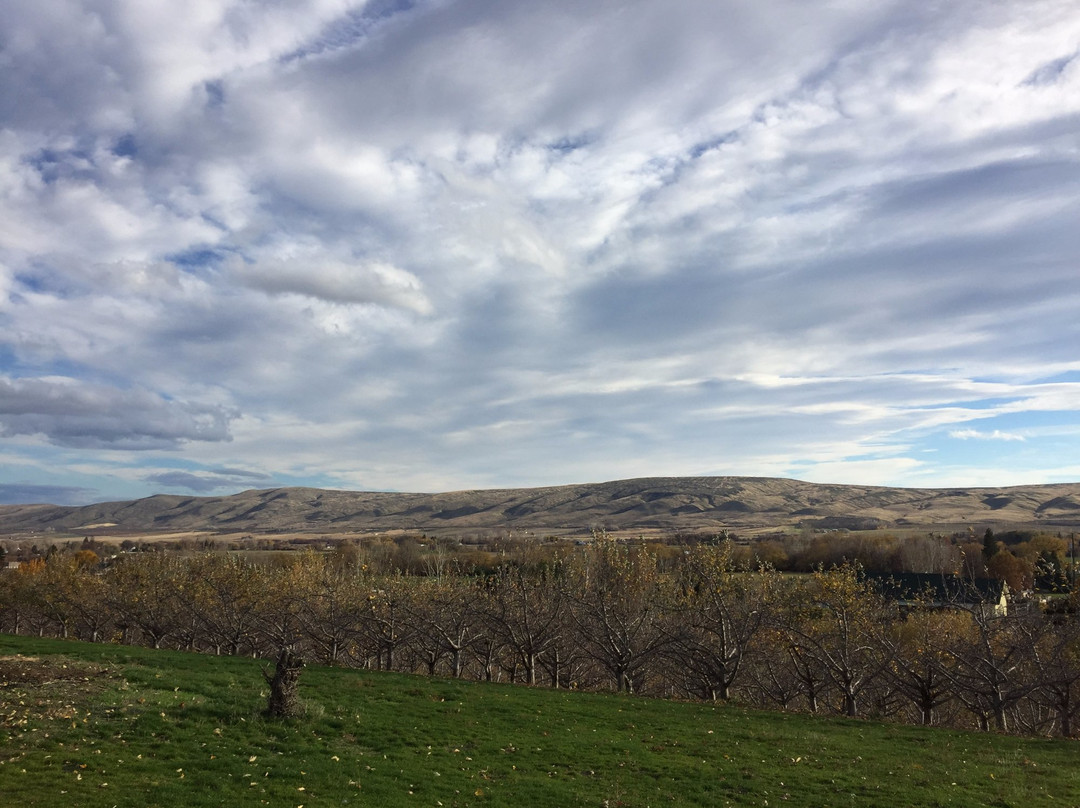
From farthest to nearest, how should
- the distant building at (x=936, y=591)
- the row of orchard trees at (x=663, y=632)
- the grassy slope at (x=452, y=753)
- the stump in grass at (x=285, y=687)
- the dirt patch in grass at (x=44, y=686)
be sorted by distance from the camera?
1. the distant building at (x=936, y=591)
2. the row of orchard trees at (x=663, y=632)
3. the stump in grass at (x=285, y=687)
4. the dirt patch in grass at (x=44, y=686)
5. the grassy slope at (x=452, y=753)

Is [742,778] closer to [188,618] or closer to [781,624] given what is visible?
[781,624]

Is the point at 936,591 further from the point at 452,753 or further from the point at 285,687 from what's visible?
the point at 285,687

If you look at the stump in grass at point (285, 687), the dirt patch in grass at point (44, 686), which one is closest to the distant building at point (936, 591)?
the stump in grass at point (285, 687)

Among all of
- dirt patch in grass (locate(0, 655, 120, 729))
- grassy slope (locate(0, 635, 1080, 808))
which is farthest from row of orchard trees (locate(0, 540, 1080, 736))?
dirt patch in grass (locate(0, 655, 120, 729))

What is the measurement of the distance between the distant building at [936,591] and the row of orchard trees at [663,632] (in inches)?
48.4

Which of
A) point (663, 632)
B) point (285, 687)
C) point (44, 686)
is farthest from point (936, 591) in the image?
point (44, 686)

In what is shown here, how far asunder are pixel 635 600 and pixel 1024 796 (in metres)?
25.9

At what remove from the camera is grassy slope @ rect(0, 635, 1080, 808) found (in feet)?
50.5

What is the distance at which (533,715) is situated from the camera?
79.4 feet

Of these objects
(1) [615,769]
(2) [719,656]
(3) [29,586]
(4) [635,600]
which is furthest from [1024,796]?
(3) [29,586]

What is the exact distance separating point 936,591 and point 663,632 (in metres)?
19.5

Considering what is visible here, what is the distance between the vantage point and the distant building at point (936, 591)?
123 feet

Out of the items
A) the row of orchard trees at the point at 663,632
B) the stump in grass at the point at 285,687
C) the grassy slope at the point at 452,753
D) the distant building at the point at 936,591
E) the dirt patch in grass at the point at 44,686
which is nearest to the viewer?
the grassy slope at the point at 452,753

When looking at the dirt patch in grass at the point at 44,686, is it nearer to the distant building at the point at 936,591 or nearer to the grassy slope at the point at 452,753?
the grassy slope at the point at 452,753
